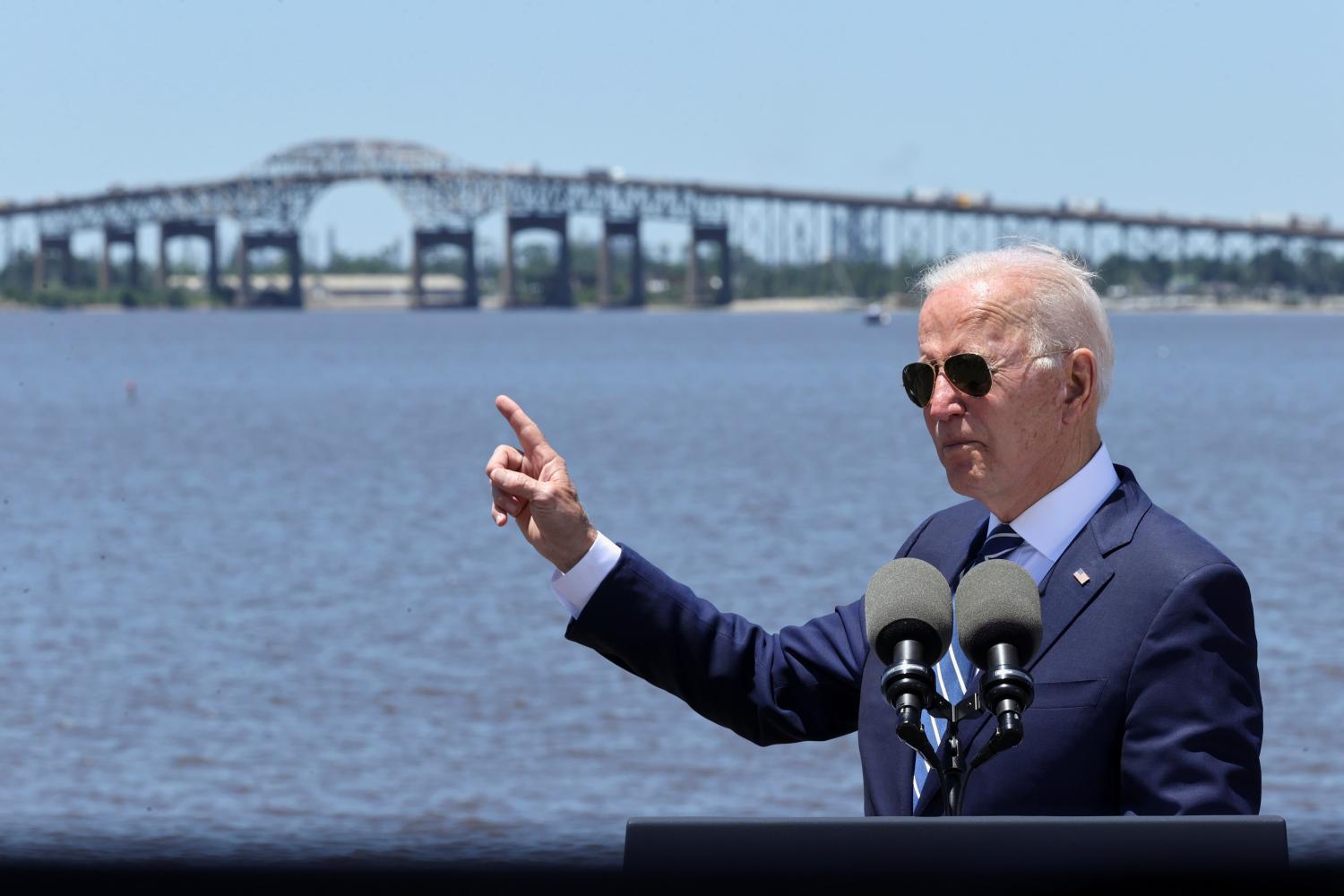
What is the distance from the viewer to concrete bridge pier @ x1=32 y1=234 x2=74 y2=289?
123m

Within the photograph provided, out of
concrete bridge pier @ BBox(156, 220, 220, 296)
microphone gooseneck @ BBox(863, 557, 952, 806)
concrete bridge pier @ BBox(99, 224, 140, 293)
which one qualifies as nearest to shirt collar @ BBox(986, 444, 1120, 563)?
microphone gooseneck @ BBox(863, 557, 952, 806)

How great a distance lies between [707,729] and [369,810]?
8.68 ft

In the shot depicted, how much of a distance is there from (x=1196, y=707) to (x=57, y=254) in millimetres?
153150

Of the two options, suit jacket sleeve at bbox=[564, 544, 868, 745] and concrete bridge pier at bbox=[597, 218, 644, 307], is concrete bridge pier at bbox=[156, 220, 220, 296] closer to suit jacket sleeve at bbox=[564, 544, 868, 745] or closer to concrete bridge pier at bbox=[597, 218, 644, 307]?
concrete bridge pier at bbox=[597, 218, 644, 307]

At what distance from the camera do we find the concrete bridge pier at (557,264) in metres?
163

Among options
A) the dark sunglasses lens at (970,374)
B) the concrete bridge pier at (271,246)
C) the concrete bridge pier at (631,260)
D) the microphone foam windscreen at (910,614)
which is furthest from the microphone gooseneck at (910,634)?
the concrete bridge pier at (271,246)

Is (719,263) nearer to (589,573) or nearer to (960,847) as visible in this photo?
(589,573)

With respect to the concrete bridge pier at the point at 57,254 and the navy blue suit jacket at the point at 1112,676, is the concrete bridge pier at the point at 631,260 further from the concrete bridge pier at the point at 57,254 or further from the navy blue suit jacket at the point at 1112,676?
the navy blue suit jacket at the point at 1112,676

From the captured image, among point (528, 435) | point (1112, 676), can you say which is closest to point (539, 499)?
point (528, 435)

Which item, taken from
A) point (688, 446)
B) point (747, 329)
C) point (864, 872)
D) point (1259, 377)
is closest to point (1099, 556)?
point (864, 872)

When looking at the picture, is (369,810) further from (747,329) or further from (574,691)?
(747,329)

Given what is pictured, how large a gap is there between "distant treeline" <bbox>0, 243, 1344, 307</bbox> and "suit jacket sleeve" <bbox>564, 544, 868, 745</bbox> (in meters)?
130

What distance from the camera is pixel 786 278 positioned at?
182375 millimetres

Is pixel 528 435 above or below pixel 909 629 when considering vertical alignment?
above
